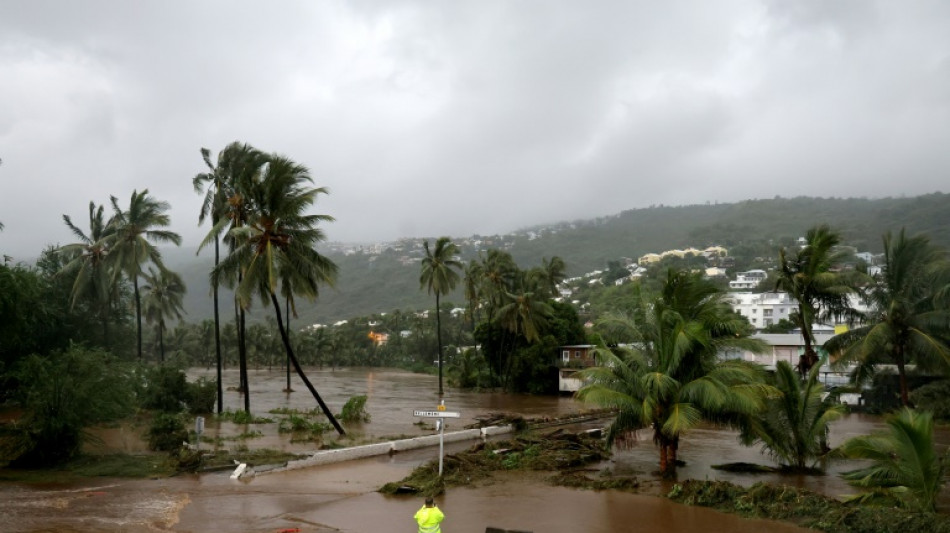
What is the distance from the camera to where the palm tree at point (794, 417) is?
1812cm

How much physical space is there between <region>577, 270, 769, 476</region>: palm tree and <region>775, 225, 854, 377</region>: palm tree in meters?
7.23

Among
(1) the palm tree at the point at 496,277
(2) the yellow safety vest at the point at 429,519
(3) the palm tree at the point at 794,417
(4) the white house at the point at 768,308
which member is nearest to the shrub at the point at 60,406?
(2) the yellow safety vest at the point at 429,519

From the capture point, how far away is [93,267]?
→ 120 feet

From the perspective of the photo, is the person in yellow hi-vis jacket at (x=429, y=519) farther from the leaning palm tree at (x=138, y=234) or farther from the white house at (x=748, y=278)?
the white house at (x=748, y=278)

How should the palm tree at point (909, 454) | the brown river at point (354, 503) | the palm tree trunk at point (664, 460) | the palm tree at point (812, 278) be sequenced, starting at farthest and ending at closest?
the palm tree at point (812, 278) → the palm tree trunk at point (664, 460) → the brown river at point (354, 503) → the palm tree at point (909, 454)

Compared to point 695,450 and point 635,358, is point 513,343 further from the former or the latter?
point 635,358

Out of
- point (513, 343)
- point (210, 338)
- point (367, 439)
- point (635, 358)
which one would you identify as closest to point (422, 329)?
Answer: point (210, 338)

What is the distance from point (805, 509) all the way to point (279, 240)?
17691 mm

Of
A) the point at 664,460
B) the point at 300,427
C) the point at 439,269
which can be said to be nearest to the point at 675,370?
the point at 664,460

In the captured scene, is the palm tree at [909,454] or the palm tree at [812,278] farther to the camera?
the palm tree at [812,278]

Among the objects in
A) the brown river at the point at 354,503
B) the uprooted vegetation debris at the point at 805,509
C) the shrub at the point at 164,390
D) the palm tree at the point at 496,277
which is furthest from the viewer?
the palm tree at the point at 496,277

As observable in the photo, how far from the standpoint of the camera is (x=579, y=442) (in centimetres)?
2241

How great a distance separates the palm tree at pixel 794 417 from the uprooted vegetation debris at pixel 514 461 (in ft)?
15.8

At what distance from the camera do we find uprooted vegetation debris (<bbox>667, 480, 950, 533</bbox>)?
11.4 meters
